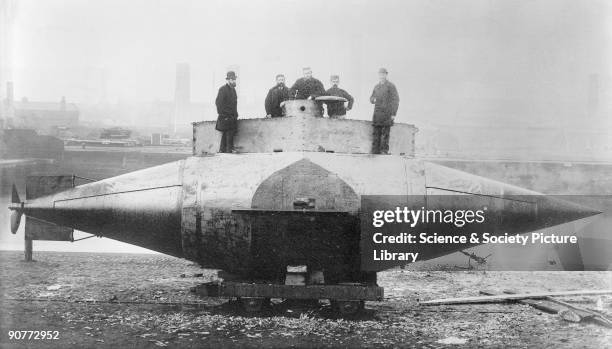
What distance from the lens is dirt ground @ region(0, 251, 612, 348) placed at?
589 centimetres

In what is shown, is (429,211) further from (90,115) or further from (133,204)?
(90,115)

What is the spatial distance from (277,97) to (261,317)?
301 cm

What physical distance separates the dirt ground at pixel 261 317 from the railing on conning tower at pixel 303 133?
1937 millimetres

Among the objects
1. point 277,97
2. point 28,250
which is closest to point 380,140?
point 277,97

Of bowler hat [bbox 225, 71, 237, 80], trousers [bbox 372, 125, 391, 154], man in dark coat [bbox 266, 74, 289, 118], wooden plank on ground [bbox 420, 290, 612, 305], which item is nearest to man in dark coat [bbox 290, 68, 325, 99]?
man in dark coat [bbox 266, 74, 289, 118]

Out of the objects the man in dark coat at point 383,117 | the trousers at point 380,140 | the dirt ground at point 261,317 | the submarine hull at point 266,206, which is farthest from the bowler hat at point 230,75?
the dirt ground at point 261,317

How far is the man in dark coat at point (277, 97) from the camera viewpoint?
26.3ft

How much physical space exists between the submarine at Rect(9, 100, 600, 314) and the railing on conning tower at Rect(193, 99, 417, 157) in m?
0.01

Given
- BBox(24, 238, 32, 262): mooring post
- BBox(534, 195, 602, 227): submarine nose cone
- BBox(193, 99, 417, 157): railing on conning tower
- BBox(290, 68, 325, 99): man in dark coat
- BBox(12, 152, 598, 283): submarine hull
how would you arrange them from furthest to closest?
BBox(24, 238, 32, 262): mooring post < BBox(290, 68, 325, 99): man in dark coat < BBox(534, 195, 602, 227): submarine nose cone < BBox(193, 99, 417, 157): railing on conning tower < BBox(12, 152, 598, 283): submarine hull

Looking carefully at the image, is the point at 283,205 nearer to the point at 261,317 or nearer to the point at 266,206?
the point at 266,206

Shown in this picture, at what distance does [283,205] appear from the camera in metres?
6.33

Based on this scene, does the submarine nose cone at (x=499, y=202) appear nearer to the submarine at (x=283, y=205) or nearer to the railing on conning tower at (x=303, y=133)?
the submarine at (x=283, y=205)

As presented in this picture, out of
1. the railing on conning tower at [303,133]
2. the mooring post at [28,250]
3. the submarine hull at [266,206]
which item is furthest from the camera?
the mooring post at [28,250]

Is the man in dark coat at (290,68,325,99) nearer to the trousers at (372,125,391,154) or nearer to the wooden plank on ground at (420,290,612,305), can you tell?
the trousers at (372,125,391,154)
